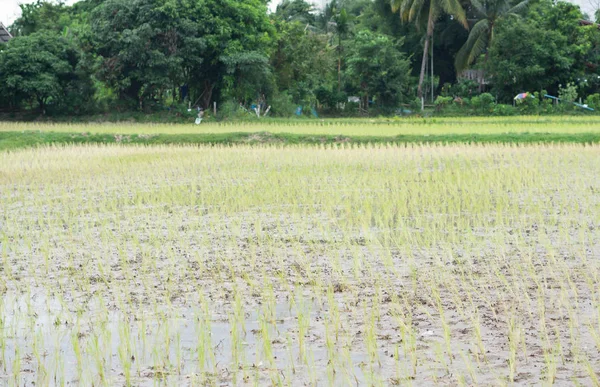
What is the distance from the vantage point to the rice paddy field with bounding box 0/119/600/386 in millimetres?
3688

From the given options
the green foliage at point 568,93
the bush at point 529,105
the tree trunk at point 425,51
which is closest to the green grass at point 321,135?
the bush at point 529,105

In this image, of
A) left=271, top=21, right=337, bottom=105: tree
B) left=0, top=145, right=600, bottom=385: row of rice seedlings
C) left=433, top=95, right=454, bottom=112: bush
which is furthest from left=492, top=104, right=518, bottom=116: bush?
left=0, top=145, right=600, bottom=385: row of rice seedlings

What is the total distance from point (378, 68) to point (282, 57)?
3831 millimetres

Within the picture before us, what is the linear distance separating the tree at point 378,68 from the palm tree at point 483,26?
8.27 ft

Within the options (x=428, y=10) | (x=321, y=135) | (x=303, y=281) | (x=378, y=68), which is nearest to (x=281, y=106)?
(x=378, y=68)

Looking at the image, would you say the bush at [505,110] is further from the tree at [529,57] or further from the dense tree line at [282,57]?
the tree at [529,57]

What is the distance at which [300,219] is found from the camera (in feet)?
25.8

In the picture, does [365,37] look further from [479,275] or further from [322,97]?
[479,275]

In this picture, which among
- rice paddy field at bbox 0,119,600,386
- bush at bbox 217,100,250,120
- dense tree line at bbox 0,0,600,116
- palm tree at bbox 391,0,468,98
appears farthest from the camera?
palm tree at bbox 391,0,468,98

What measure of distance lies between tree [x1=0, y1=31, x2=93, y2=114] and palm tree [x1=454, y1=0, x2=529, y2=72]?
14.9 metres

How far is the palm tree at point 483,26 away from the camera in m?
31.2

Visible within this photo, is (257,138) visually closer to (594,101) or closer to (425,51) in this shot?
(594,101)

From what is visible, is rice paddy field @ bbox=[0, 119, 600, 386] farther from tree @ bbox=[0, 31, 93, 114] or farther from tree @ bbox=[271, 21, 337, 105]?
tree @ bbox=[271, 21, 337, 105]

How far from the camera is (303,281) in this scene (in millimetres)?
5316
